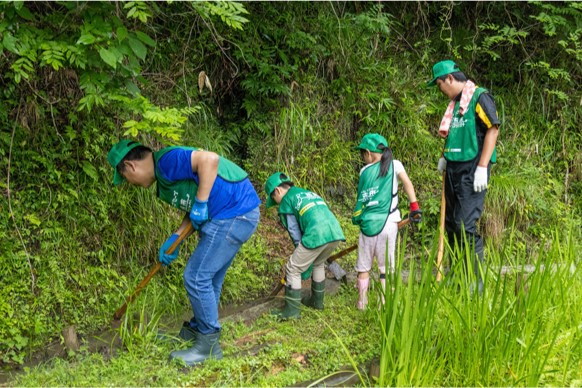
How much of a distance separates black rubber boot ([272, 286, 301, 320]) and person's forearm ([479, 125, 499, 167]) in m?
1.85

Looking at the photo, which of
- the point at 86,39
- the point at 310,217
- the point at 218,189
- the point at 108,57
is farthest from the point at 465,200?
the point at 86,39

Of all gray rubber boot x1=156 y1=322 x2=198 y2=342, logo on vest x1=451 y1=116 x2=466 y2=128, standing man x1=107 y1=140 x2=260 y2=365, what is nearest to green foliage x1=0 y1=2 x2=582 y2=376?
gray rubber boot x1=156 y1=322 x2=198 y2=342

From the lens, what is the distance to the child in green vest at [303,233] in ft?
A: 14.8

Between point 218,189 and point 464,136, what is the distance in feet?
7.10

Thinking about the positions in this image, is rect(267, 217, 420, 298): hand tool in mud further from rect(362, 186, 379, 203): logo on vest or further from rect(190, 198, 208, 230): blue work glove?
rect(190, 198, 208, 230): blue work glove

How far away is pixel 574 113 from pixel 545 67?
927 millimetres

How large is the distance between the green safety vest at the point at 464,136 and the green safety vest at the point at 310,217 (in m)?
1.18

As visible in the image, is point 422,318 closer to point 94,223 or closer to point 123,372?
point 123,372

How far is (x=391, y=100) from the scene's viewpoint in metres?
7.10

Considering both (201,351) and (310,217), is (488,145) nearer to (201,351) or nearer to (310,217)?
(310,217)

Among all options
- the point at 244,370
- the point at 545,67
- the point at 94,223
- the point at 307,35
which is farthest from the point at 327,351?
the point at 545,67

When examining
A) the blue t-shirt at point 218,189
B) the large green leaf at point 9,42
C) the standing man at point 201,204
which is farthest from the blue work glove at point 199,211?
the large green leaf at point 9,42

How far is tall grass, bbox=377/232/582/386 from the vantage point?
2.99 metres

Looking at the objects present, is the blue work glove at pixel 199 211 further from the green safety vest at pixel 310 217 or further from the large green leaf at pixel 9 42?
the large green leaf at pixel 9 42
